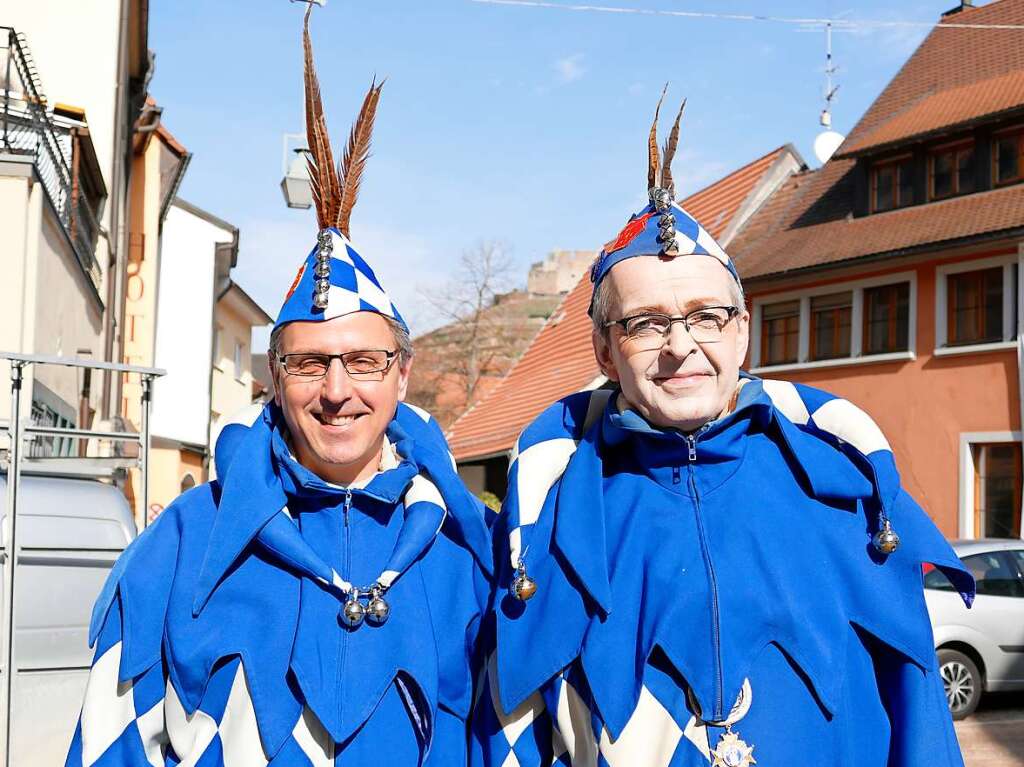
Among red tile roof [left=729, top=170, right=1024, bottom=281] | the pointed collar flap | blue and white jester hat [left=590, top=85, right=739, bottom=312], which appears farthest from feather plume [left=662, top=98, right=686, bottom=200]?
red tile roof [left=729, top=170, right=1024, bottom=281]

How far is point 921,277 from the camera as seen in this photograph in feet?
63.0

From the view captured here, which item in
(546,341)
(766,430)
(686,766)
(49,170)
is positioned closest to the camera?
(686,766)

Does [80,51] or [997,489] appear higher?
[80,51]

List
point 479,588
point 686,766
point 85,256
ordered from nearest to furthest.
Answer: point 686,766
point 479,588
point 85,256

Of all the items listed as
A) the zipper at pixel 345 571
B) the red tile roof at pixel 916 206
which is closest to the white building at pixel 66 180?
the zipper at pixel 345 571

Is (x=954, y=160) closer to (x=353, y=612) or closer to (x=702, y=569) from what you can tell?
(x=702, y=569)

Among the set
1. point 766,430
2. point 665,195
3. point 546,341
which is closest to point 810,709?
point 766,430

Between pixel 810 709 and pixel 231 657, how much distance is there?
1.23 m

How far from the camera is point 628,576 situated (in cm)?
249

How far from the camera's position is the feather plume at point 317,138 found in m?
2.93

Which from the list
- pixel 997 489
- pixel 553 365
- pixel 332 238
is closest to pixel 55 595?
pixel 332 238

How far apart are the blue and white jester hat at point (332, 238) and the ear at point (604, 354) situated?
52 centimetres

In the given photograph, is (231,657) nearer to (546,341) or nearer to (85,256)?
(85,256)

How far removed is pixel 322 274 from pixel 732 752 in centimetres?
139
